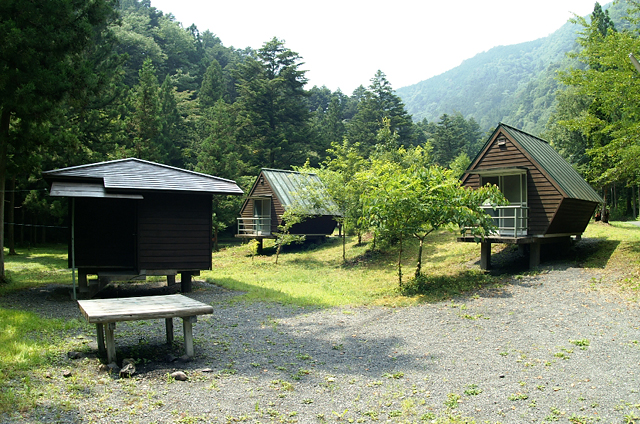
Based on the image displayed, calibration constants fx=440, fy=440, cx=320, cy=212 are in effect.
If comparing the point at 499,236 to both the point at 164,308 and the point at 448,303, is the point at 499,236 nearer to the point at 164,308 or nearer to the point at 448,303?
the point at 448,303

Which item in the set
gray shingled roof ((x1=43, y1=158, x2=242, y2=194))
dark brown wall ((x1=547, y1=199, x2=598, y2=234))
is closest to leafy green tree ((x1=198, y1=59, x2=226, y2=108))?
gray shingled roof ((x1=43, y1=158, x2=242, y2=194))

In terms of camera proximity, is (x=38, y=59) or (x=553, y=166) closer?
(x=38, y=59)

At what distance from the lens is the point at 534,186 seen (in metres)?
14.9

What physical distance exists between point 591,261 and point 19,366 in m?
15.3

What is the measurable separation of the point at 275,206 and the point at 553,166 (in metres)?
15.3

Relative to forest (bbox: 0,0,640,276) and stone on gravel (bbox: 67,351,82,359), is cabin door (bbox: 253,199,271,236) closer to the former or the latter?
forest (bbox: 0,0,640,276)

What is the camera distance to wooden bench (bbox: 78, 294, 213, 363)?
578cm

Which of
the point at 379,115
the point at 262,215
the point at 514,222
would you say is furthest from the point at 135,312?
the point at 379,115

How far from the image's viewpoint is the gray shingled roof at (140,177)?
11.5 m

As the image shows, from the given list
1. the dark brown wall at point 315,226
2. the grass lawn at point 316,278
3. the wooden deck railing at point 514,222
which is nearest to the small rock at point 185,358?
the grass lawn at point 316,278

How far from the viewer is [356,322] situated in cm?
963

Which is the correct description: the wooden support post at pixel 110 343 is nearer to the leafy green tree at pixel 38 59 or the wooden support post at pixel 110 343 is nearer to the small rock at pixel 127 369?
the small rock at pixel 127 369

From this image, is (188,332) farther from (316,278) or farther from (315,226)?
(315,226)

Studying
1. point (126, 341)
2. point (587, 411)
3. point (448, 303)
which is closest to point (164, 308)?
point (126, 341)
